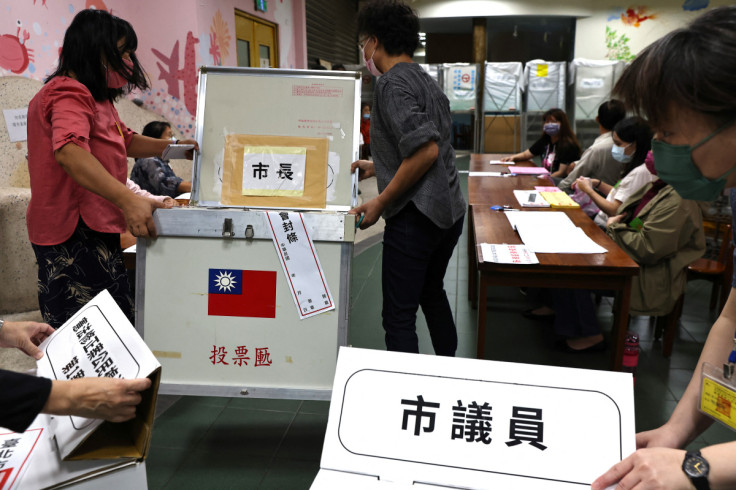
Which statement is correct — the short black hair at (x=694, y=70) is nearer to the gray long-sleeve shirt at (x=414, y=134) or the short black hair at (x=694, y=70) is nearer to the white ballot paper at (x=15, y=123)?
the gray long-sleeve shirt at (x=414, y=134)

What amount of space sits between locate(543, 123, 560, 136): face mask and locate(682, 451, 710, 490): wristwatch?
437 cm

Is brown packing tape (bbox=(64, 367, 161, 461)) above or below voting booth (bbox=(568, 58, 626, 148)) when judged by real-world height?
below

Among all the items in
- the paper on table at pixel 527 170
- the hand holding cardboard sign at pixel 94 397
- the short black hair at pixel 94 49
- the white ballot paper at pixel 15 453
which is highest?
the short black hair at pixel 94 49

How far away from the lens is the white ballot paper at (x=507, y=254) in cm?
204

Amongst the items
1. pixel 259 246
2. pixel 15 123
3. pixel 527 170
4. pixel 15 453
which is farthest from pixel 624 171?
pixel 15 123

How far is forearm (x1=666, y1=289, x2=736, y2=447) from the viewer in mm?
977

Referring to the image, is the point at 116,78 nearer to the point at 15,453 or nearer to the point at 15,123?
the point at 15,453

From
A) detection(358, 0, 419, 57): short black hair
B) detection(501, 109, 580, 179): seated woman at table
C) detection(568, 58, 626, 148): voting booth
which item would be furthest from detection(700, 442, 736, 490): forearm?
detection(568, 58, 626, 148): voting booth

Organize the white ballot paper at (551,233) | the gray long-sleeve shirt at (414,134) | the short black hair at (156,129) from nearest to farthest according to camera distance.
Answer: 1. the gray long-sleeve shirt at (414,134)
2. the white ballot paper at (551,233)
3. the short black hair at (156,129)

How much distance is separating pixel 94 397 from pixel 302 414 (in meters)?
1.52

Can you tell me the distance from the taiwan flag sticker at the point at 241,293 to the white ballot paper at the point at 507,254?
0.84m

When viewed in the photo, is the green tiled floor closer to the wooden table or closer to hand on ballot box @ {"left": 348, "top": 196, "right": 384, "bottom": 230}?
the wooden table

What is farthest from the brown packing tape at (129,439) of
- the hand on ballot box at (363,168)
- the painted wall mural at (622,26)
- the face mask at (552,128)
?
the painted wall mural at (622,26)

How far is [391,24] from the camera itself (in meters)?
1.89
